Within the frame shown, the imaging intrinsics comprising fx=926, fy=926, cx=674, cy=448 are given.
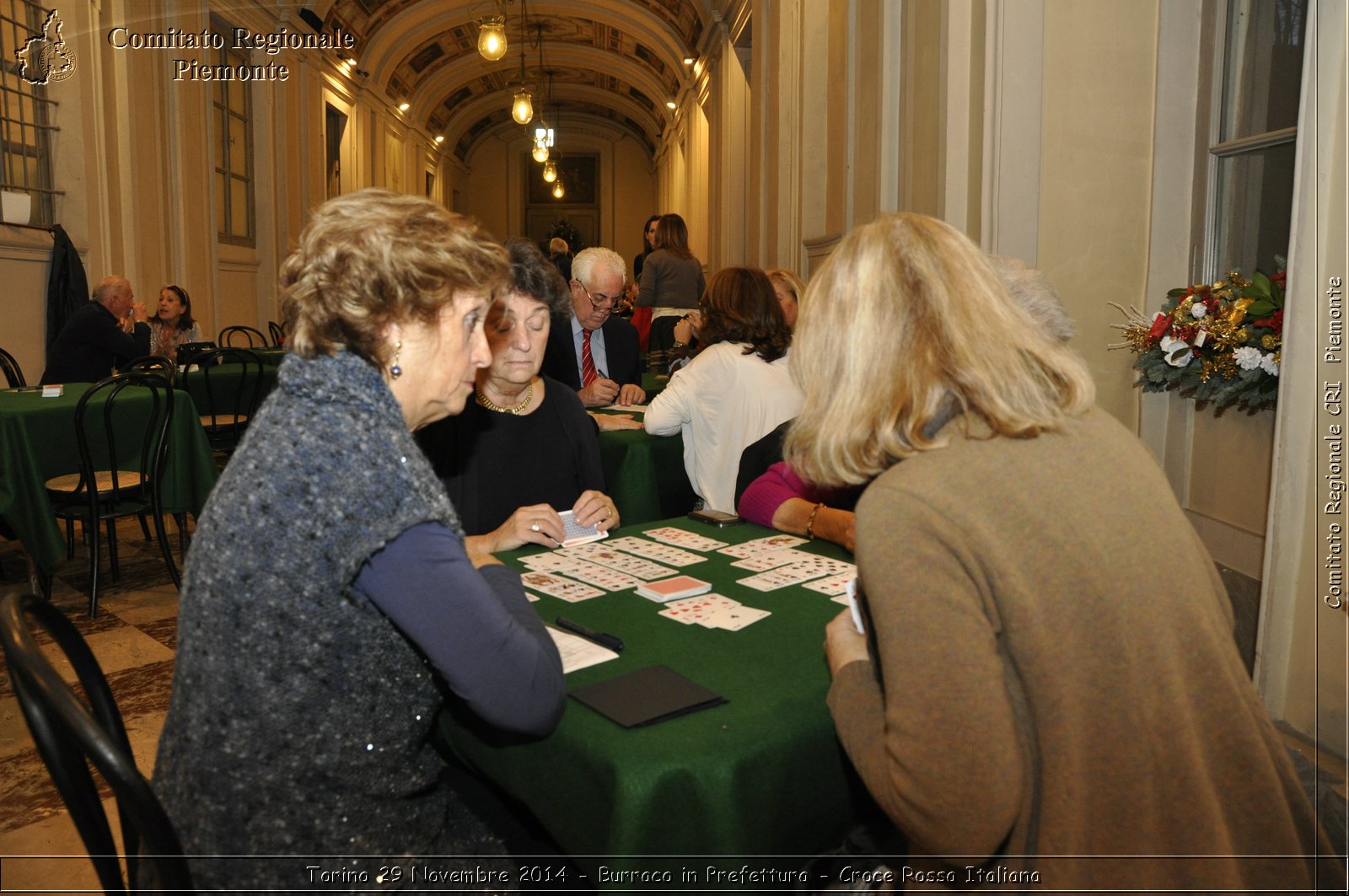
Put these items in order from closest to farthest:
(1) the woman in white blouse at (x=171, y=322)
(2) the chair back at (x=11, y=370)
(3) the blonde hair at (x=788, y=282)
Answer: (3) the blonde hair at (x=788, y=282) < (2) the chair back at (x=11, y=370) < (1) the woman in white blouse at (x=171, y=322)

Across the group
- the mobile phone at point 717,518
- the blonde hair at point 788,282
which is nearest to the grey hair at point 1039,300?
the mobile phone at point 717,518

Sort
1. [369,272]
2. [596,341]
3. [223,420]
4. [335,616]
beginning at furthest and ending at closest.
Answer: [223,420], [596,341], [369,272], [335,616]

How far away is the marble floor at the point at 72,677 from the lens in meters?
2.36

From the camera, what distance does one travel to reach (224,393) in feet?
22.3

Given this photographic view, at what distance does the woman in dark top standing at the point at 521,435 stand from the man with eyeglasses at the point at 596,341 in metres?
1.72

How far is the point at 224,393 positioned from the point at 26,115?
272cm

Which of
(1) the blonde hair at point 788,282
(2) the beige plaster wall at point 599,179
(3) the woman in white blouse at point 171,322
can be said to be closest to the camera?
(1) the blonde hair at point 788,282

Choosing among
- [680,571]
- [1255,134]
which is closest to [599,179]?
[1255,134]

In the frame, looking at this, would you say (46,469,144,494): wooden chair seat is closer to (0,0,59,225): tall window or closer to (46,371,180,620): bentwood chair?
(46,371,180,620): bentwood chair

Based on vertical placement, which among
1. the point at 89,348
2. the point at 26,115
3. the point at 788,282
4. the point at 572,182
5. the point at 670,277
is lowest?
the point at 89,348

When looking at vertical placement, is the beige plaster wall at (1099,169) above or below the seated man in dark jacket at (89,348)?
above

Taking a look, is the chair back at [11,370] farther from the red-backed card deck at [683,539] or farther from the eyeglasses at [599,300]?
the red-backed card deck at [683,539]

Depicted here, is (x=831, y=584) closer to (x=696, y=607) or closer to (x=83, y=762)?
(x=696, y=607)

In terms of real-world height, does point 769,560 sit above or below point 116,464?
above
